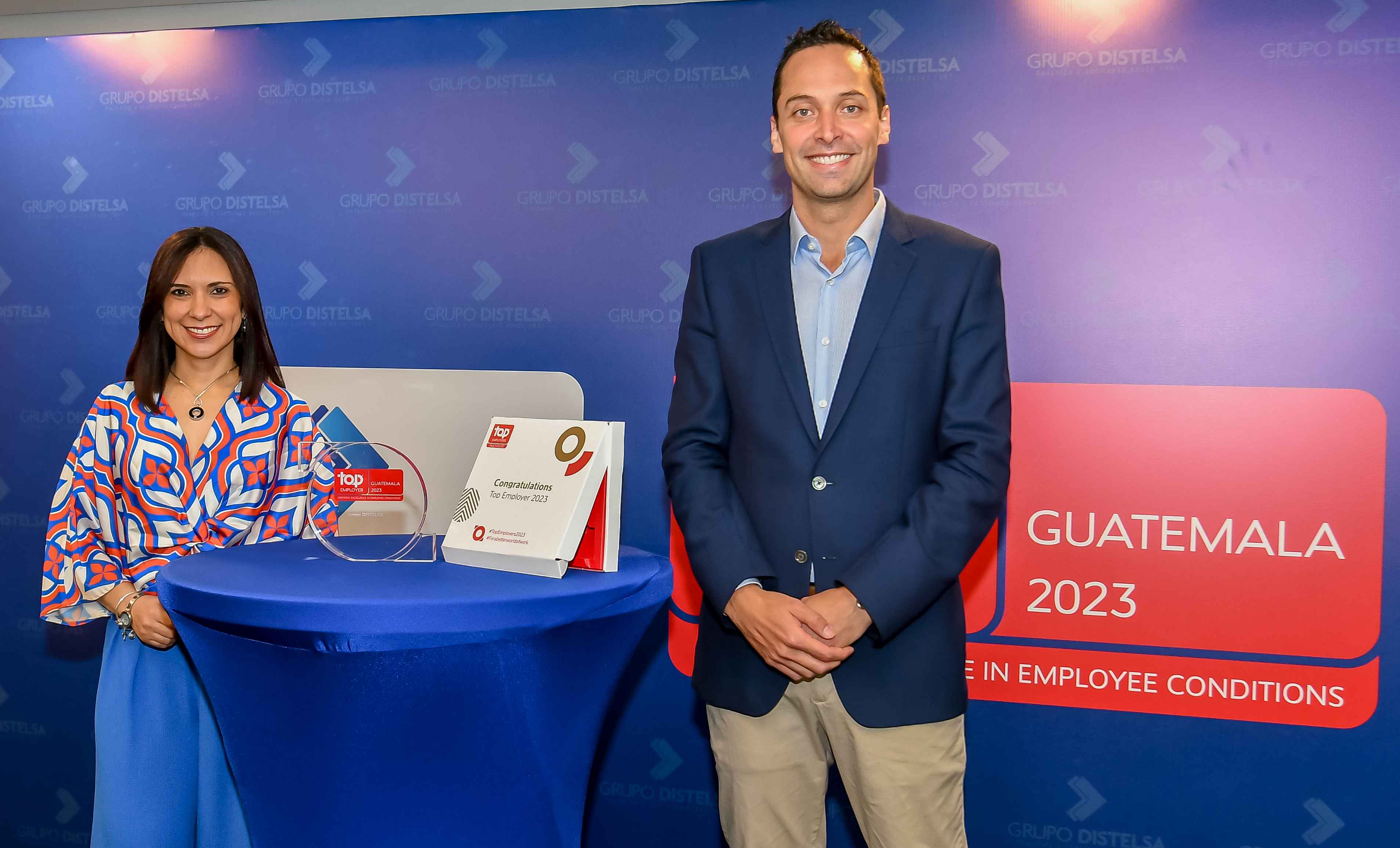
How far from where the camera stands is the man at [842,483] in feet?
5.09

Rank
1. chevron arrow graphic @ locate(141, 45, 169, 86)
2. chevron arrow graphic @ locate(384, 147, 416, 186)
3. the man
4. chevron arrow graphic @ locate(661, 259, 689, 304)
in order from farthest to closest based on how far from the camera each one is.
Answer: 1. chevron arrow graphic @ locate(141, 45, 169, 86)
2. chevron arrow graphic @ locate(384, 147, 416, 186)
3. chevron arrow graphic @ locate(661, 259, 689, 304)
4. the man

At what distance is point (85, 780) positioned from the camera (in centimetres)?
296

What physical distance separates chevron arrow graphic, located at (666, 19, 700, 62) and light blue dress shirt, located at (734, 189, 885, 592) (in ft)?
3.55

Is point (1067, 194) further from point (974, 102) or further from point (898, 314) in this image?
point (898, 314)

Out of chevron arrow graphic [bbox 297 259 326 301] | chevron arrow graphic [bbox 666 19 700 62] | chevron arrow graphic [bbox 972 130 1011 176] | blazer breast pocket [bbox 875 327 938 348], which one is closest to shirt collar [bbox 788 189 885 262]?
blazer breast pocket [bbox 875 327 938 348]

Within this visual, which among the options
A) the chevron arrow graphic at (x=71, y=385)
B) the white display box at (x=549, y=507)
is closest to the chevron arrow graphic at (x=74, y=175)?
the chevron arrow graphic at (x=71, y=385)

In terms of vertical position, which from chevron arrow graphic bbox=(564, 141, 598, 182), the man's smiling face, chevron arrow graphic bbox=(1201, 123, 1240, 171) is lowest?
the man's smiling face

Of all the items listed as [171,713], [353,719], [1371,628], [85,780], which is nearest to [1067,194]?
[1371,628]

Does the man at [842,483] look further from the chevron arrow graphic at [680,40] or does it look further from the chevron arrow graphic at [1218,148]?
the chevron arrow graphic at [1218,148]

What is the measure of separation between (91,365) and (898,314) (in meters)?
2.60

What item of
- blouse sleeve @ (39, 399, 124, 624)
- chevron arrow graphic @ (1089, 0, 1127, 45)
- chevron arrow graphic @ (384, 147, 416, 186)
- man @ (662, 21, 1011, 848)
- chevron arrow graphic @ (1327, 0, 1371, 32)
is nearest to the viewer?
man @ (662, 21, 1011, 848)

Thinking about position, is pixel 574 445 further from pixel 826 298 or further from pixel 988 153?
pixel 988 153

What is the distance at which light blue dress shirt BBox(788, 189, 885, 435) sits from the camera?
5.42 feet

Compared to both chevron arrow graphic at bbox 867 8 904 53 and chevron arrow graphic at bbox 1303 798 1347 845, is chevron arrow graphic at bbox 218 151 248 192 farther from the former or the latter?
chevron arrow graphic at bbox 1303 798 1347 845
